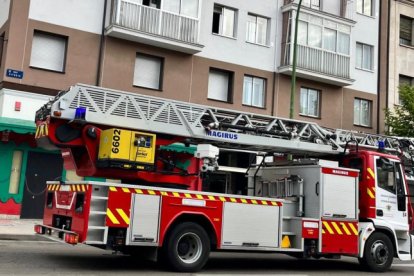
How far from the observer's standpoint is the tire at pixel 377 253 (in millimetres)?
11703

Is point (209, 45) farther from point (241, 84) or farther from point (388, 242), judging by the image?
point (388, 242)

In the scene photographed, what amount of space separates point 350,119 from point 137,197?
20.2 m

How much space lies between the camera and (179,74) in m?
22.5

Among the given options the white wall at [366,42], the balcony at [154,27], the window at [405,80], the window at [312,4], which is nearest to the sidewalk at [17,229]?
the balcony at [154,27]

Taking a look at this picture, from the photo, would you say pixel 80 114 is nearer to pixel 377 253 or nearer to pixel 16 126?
pixel 377 253

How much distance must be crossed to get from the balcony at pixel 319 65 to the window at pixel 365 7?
154 inches

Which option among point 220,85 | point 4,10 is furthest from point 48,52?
point 220,85

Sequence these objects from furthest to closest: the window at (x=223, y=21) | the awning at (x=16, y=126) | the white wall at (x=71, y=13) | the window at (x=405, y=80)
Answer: the window at (x=405, y=80), the window at (x=223, y=21), the white wall at (x=71, y=13), the awning at (x=16, y=126)

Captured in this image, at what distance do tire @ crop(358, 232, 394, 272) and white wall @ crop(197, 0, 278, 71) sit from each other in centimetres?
1337

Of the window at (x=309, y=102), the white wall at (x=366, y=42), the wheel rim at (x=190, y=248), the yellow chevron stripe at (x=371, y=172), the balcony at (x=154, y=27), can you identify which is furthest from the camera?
the white wall at (x=366, y=42)

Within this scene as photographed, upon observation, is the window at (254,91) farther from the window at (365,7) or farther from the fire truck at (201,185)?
the fire truck at (201,185)

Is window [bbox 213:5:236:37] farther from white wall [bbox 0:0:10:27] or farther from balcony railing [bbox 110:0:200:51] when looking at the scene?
white wall [bbox 0:0:10:27]

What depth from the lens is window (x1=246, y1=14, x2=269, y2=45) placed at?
81.4 feet

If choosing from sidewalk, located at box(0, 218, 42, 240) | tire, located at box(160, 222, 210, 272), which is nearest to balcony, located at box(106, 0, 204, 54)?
sidewalk, located at box(0, 218, 42, 240)
